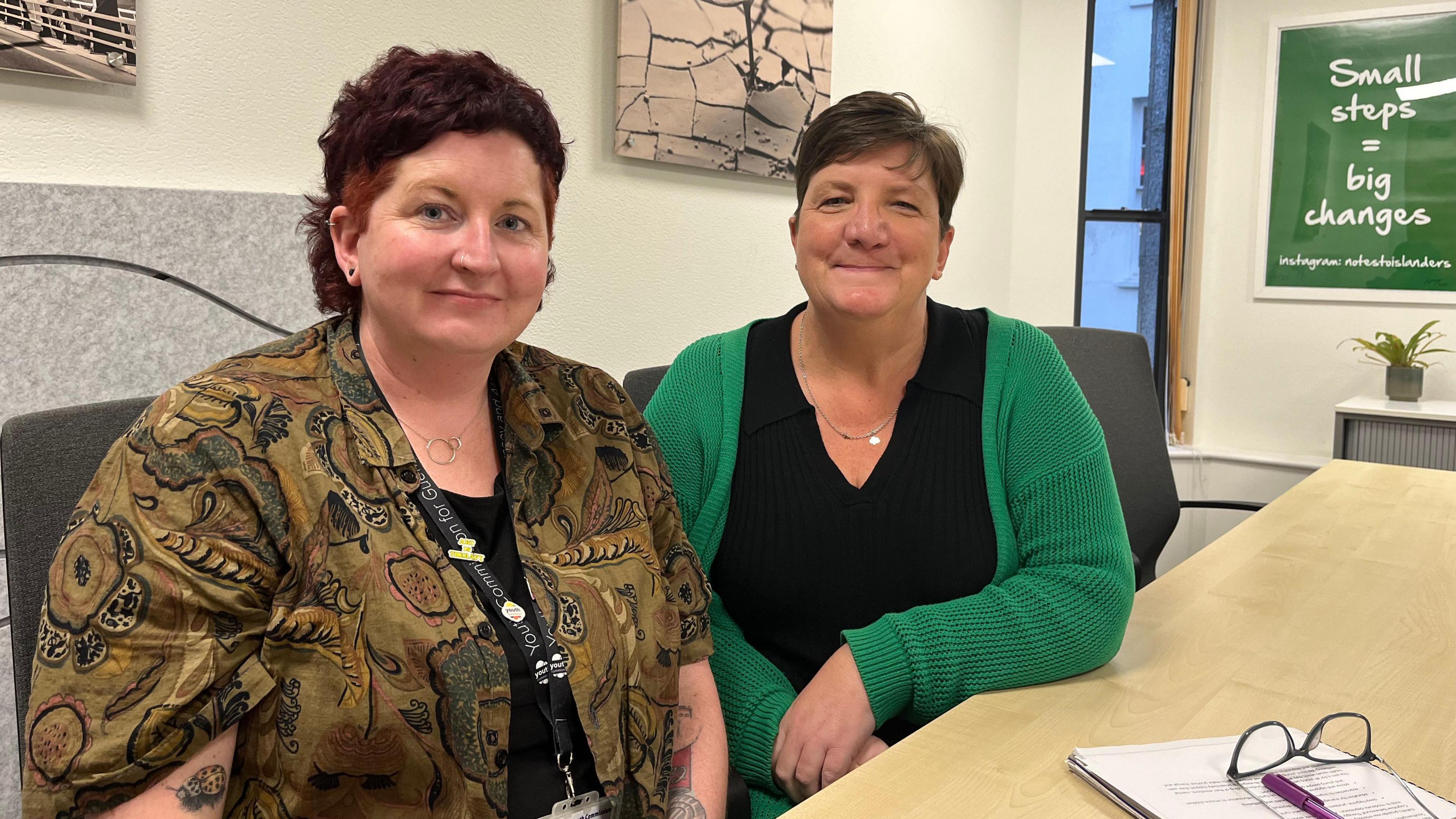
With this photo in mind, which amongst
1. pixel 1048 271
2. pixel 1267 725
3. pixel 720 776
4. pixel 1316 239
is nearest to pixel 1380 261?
pixel 1316 239

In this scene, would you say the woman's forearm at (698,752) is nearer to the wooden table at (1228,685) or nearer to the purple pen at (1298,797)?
the wooden table at (1228,685)

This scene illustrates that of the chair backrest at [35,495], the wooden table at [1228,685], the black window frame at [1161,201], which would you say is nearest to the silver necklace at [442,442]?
the chair backrest at [35,495]

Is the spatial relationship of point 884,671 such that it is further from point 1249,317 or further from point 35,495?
point 1249,317

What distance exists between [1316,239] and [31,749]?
14.9 ft

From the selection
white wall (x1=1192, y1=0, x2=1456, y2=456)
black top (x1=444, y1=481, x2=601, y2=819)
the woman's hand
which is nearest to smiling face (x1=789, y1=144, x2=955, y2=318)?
the woman's hand

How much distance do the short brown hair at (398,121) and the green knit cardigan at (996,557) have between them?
505mm

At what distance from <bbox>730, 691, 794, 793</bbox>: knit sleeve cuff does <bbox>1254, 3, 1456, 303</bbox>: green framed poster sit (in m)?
3.71

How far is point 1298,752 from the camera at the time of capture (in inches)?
42.5

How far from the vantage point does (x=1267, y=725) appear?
115 centimetres

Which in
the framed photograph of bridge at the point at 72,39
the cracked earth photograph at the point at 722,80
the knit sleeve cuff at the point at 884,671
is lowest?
the knit sleeve cuff at the point at 884,671

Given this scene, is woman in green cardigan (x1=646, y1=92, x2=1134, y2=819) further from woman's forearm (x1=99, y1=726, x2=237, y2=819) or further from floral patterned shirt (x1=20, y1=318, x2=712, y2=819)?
woman's forearm (x1=99, y1=726, x2=237, y2=819)

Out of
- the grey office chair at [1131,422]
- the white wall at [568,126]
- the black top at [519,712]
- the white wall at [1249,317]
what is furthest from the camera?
the white wall at [1249,317]

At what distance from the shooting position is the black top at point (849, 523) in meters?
1.51

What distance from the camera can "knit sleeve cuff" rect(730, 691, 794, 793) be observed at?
1404mm
